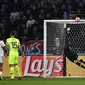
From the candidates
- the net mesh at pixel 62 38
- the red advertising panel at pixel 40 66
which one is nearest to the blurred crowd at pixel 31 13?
the red advertising panel at pixel 40 66

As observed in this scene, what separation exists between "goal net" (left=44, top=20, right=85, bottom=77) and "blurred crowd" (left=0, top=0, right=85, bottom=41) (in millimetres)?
3616

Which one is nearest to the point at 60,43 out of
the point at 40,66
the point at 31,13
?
the point at 40,66

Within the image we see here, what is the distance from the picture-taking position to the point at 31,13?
2092 cm

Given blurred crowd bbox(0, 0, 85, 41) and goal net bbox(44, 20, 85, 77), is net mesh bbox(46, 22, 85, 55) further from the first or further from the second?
blurred crowd bbox(0, 0, 85, 41)

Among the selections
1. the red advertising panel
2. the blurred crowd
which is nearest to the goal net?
the red advertising panel

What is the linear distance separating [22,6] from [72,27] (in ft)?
Answer: 20.8

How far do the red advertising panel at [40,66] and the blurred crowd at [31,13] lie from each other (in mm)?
3388

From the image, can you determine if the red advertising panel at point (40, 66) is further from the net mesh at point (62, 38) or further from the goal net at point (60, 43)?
the net mesh at point (62, 38)

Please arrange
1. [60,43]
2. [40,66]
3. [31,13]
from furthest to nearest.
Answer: [31,13] < [40,66] < [60,43]

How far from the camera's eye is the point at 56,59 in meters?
15.7

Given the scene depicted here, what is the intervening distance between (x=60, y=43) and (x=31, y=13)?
19.2 ft

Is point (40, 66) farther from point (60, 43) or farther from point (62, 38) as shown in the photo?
point (62, 38)

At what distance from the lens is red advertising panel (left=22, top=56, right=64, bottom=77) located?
15.6m

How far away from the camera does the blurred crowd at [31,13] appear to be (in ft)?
65.0
